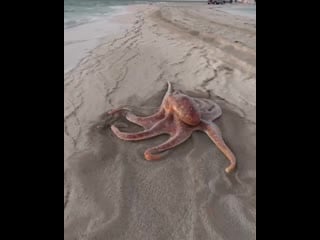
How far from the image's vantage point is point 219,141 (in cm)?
367

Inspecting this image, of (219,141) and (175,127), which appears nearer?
(219,141)

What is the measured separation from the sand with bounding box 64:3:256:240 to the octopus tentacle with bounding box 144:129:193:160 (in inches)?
3.3

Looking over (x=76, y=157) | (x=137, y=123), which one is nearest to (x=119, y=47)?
(x=137, y=123)

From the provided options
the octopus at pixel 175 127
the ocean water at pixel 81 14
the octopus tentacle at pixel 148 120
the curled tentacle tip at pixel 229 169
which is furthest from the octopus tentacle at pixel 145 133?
the ocean water at pixel 81 14

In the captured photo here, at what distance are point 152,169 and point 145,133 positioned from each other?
22.3 inches

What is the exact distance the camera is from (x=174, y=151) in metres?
3.66

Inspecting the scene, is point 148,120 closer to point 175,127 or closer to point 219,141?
point 175,127

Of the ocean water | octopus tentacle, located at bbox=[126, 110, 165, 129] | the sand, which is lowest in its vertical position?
the sand

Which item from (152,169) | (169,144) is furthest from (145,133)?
(152,169)

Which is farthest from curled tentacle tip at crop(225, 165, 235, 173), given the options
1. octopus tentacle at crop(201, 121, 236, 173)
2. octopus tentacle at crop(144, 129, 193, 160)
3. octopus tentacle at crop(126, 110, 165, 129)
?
octopus tentacle at crop(126, 110, 165, 129)

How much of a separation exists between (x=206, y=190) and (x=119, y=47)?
6.90 metres

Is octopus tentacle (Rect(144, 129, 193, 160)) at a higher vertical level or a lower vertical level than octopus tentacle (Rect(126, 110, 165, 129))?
lower

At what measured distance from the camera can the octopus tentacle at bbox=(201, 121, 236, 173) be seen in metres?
3.41

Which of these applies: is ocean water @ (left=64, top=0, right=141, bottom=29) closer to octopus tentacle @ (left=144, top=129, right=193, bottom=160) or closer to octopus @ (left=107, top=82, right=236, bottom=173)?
octopus @ (left=107, top=82, right=236, bottom=173)
